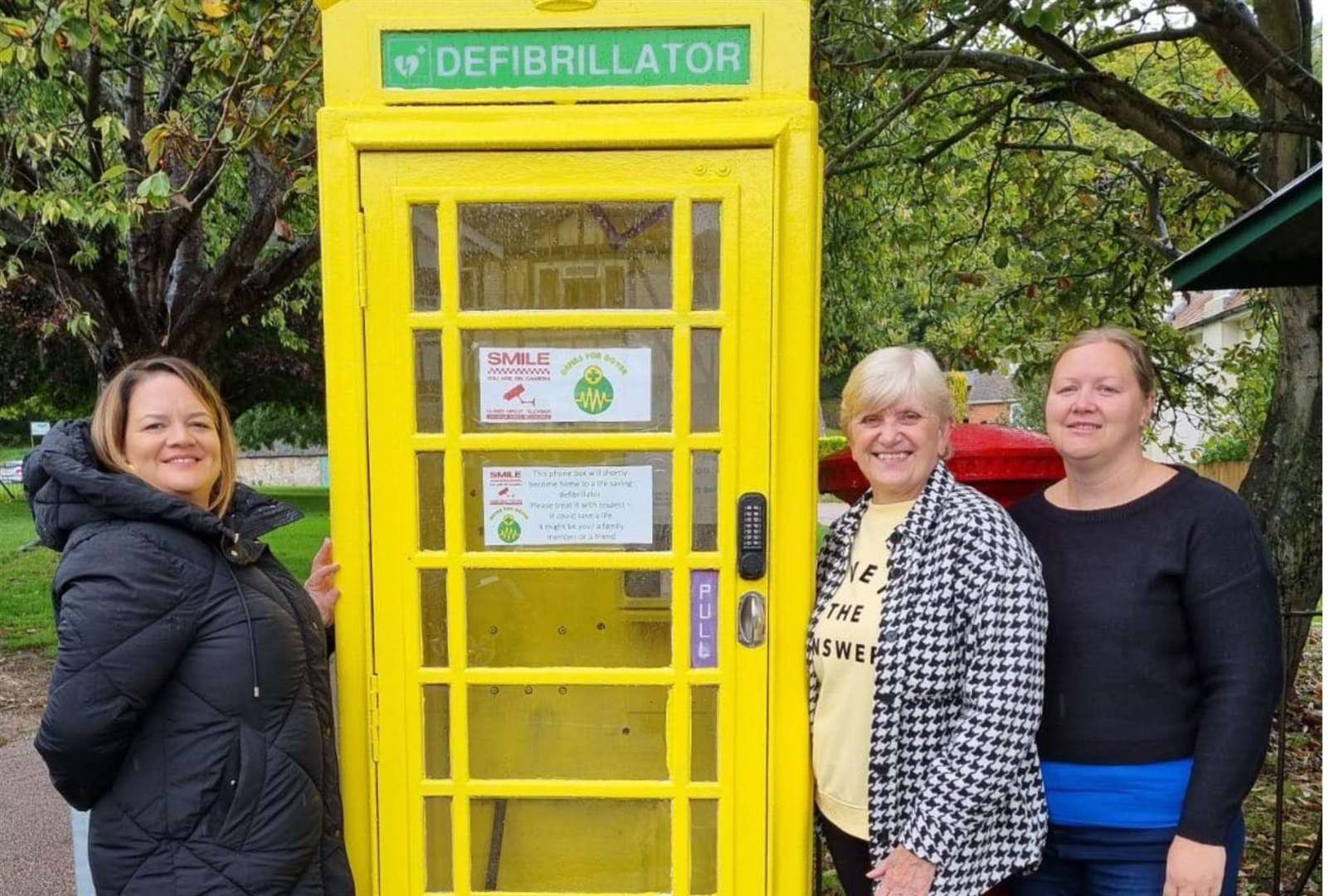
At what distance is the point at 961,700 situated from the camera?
2092 millimetres

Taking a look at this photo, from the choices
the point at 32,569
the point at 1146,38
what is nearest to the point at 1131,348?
the point at 1146,38

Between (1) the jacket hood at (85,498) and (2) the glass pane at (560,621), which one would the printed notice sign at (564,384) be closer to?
(2) the glass pane at (560,621)

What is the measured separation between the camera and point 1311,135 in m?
5.11

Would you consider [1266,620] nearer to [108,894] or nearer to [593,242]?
[593,242]

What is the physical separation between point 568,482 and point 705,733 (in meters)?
0.68

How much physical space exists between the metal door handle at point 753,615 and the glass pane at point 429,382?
2.63 ft

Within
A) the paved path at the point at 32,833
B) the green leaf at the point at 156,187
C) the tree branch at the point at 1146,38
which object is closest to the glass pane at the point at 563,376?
the green leaf at the point at 156,187

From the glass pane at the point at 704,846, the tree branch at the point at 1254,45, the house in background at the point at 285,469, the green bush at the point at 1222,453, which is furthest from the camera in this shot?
the house in background at the point at 285,469

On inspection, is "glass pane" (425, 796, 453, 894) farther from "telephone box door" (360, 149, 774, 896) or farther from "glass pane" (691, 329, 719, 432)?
"glass pane" (691, 329, 719, 432)

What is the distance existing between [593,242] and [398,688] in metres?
1.13

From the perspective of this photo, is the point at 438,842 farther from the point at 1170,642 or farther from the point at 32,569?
the point at 32,569

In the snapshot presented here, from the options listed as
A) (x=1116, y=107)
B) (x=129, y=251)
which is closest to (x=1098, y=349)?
(x=1116, y=107)

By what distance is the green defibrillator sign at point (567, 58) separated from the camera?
2.33m

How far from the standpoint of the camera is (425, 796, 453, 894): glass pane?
252 cm
